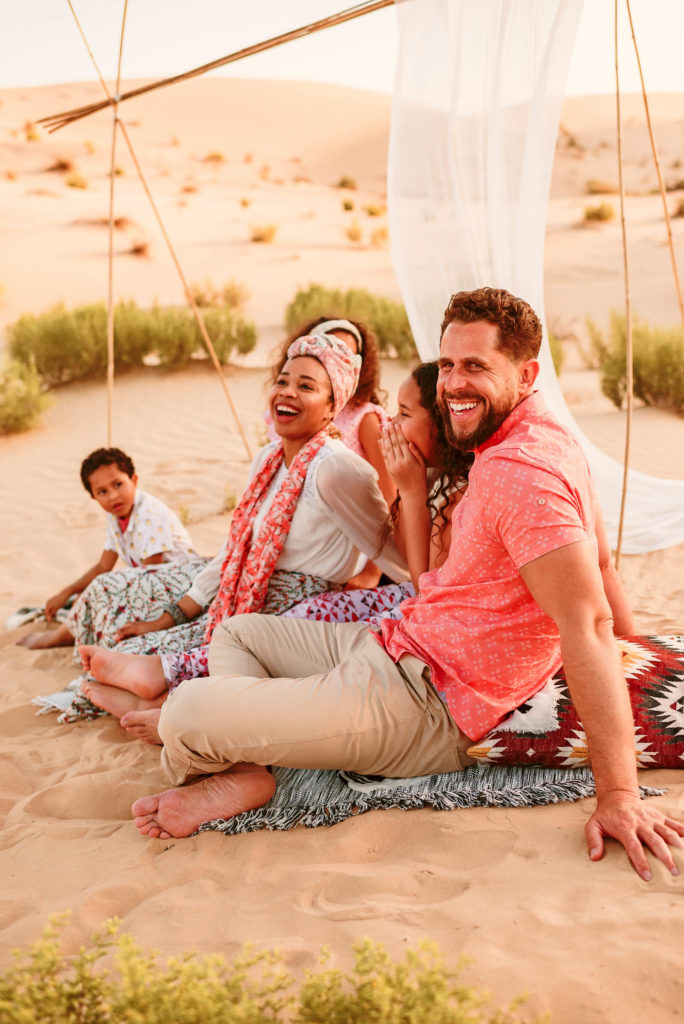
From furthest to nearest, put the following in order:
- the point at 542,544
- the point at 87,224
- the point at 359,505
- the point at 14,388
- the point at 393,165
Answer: the point at 87,224 < the point at 14,388 < the point at 393,165 < the point at 359,505 < the point at 542,544

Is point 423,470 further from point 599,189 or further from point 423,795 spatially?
point 599,189

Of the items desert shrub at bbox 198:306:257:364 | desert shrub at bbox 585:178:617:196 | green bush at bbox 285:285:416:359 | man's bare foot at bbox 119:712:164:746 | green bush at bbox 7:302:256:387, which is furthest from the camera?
desert shrub at bbox 585:178:617:196

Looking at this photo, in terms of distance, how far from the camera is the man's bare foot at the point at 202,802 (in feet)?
8.26

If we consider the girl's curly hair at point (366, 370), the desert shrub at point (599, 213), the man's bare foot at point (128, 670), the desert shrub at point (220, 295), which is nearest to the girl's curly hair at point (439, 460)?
the man's bare foot at point (128, 670)

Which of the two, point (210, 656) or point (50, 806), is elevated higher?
point (210, 656)

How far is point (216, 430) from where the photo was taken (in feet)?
28.7

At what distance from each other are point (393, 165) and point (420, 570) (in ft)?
8.08

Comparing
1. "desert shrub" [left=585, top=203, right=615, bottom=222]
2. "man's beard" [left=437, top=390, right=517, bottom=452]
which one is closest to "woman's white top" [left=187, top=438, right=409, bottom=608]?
"man's beard" [left=437, top=390, right=517, bottom=452]

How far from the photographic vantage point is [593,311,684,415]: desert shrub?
8.58 m

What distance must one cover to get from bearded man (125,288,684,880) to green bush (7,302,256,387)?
316 inches

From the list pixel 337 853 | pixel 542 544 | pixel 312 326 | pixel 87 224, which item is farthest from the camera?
pixel 87 224

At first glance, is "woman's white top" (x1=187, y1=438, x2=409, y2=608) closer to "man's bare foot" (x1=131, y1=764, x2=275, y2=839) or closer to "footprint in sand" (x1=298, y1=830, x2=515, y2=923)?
"man's bare foot" (x1=131, y1=764, x2=275, y2=839)

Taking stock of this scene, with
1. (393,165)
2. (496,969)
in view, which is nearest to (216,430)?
(393,165)

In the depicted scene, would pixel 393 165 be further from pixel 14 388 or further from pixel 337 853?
pixel 14 388
